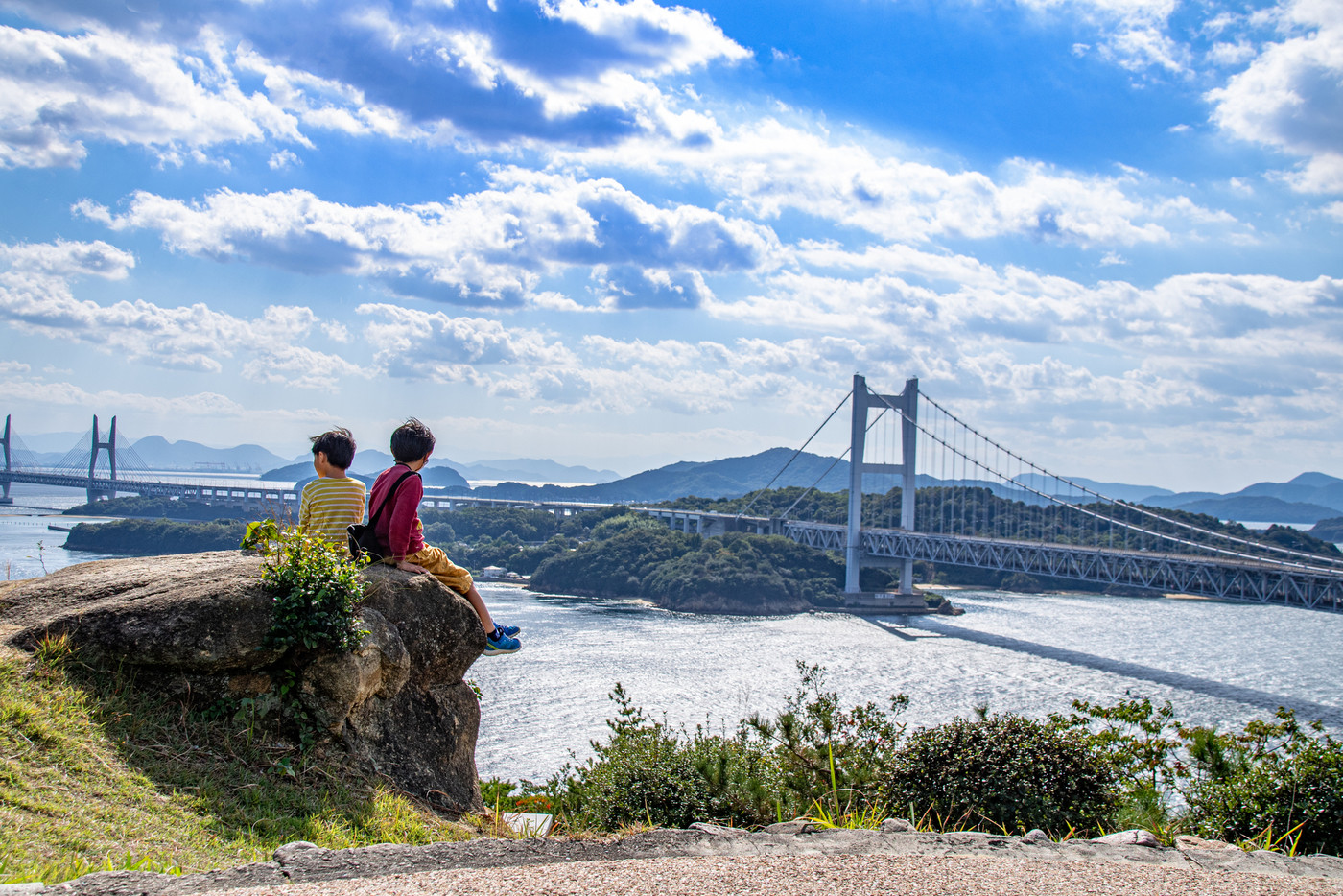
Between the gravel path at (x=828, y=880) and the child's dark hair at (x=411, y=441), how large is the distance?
2085 millimetres

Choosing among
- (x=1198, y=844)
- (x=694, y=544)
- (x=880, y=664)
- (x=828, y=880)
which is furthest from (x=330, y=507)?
(x=694, y=544)

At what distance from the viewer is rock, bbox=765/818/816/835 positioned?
10.9ft

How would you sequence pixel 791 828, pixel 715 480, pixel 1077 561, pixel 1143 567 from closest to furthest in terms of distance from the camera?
pixel 791 828 → pixel 1143 567 → pixel 1077 561 → pixel 715 480

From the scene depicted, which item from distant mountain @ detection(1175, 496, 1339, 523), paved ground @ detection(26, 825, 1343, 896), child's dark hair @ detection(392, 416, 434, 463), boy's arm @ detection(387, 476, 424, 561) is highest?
distant mountain @ detection(1175, 496, 1339, 523)

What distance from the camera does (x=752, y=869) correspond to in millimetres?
2814

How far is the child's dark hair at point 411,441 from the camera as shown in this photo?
13.8ft

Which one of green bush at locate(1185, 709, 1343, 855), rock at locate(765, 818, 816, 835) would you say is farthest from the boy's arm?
green bush at locate(1185, 709, 1343, 855)

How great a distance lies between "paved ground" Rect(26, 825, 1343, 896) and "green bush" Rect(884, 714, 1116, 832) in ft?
2.83

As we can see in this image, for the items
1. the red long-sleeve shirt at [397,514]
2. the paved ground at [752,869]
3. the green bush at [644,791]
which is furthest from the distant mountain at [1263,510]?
the red long-sleeve shirt at [397,514]

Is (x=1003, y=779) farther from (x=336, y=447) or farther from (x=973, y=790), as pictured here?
(x=336, y=447)

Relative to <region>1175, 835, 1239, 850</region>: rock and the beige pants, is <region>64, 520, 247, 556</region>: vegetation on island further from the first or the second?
<region>1175, 835, 1239, 850</region>: rock

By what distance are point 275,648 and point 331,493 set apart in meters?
0.96

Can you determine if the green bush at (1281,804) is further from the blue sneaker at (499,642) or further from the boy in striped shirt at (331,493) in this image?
the boy in striped shirt at (331,493)

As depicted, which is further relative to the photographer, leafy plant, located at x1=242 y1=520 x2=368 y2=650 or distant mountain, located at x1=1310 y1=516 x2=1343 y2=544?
distant mountain, located at x1=1310 y1=516 x2=1343 y2=544
